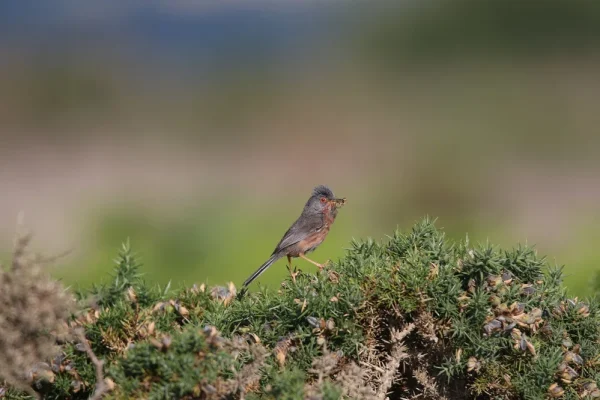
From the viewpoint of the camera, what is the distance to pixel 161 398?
2.58 m

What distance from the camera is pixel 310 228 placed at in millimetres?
5516

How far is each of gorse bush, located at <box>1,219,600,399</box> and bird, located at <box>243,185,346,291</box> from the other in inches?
82.1

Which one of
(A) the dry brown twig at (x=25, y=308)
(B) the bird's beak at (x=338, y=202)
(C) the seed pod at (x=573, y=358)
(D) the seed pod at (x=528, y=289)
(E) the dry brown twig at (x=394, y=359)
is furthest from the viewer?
(B) the bird's beak at (x=338, y=202)

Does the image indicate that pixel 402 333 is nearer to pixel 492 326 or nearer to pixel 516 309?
pixel 492 326

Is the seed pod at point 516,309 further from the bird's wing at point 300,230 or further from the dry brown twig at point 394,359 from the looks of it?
the bird's wing at point 300,230

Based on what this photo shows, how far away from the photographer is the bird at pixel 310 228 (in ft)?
18.0

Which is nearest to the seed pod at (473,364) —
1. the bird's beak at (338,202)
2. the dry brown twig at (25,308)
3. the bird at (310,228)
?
the dry brown twig at (25,308)

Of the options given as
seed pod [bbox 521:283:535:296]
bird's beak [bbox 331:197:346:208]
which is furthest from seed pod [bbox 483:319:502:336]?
bird's beak [bbox 331:197:346:208]

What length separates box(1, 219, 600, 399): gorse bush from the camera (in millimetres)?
2943

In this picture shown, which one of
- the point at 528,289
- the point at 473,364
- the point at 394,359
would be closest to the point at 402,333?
the point at 394,359

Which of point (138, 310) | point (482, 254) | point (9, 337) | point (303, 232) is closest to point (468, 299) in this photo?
point (482, 254)

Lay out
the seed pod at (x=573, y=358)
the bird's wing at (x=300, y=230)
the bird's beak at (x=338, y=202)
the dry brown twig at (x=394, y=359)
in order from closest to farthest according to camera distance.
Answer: the dry brown twig at (x=394, y=359) < the seed pod at (x=573, y=358) < the bird's beak at (x=338, y=202) < the bird's wing at (x=300, y=230)

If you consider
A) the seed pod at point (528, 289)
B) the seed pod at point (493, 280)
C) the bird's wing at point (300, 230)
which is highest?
the bird's wing at point (300, 230)

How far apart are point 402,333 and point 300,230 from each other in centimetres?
253
